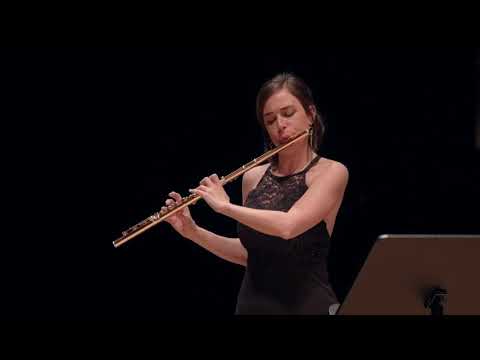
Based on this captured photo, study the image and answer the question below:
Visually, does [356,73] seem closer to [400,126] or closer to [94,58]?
[400,126]

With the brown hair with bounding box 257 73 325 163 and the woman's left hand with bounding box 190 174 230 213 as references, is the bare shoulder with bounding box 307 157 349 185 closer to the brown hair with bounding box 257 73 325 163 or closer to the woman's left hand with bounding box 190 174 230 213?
the brown hair with bounding box 257 73 325 163

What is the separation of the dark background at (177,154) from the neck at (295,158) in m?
0.71

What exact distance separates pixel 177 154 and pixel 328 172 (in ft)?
3.41

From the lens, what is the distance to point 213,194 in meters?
→ 2.37

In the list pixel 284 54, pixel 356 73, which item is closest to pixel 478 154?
pixel 356 73

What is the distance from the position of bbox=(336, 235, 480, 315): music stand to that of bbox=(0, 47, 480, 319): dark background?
141 centimetres

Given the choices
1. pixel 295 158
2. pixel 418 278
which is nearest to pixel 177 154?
pixel 295 158

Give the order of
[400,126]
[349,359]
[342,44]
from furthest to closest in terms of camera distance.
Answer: [400,126] < [342,44] < [349,359]

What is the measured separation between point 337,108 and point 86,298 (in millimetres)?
1305

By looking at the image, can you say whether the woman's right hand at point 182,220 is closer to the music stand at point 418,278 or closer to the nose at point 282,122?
the nose at point 282,122

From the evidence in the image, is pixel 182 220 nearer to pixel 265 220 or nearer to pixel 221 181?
pixel 221 181

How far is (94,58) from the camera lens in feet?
10.8

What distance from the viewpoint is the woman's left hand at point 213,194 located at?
2342 millimetres

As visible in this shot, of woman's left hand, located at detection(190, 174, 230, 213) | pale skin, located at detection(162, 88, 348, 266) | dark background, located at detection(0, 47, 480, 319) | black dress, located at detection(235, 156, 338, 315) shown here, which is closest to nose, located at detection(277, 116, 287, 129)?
pale skin, located at detection(162, 88, 348, 266)
